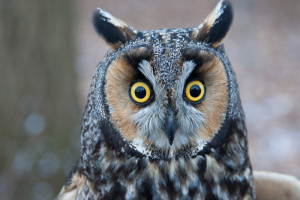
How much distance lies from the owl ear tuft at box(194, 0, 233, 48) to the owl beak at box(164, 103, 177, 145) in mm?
310

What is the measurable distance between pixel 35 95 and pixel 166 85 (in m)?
2.23

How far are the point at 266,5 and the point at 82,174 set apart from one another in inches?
478

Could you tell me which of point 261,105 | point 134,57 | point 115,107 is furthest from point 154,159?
point 261,105

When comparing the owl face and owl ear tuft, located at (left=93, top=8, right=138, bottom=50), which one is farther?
owl ear tuft, located at (left=93, top=8, right=138, bottom=50)

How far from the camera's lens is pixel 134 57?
162 centimetres

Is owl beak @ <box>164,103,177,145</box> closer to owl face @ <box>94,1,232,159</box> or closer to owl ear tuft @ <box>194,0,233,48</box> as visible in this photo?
owl face @ <box>94,1,232,159</box>

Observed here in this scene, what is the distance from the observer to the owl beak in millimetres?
1644

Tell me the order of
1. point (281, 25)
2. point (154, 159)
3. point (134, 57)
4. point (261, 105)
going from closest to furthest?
point (134, 57) → point (154, 159) → point (261, 105) → point (281, 25)

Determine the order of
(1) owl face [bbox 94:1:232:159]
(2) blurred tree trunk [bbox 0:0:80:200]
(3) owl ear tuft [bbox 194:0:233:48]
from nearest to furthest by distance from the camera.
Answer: (1) owl face [bbox 94:1:232:159] → (3) owl ear tuft [bbox 194:0:233:48] → (2) blurred tree trunk [bbox 0:0:80:200]

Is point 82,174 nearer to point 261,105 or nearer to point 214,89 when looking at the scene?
point 214,89

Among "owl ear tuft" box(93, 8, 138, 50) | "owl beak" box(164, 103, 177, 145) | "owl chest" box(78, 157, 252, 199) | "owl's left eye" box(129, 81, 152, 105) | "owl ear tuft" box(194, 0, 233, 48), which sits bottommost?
"owl chest" box(78, 157, 252, 199)

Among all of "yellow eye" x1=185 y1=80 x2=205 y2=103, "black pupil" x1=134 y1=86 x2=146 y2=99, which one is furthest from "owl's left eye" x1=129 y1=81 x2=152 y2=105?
"yellow eye" x1=185 y1=80 x2=205 y2=103

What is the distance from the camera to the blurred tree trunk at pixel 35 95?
3459 mm

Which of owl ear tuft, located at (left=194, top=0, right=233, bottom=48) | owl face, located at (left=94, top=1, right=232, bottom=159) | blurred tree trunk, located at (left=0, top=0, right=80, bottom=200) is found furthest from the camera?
blurred tree trunk, located at (left=0, top=0, right=80, bottom=200)
